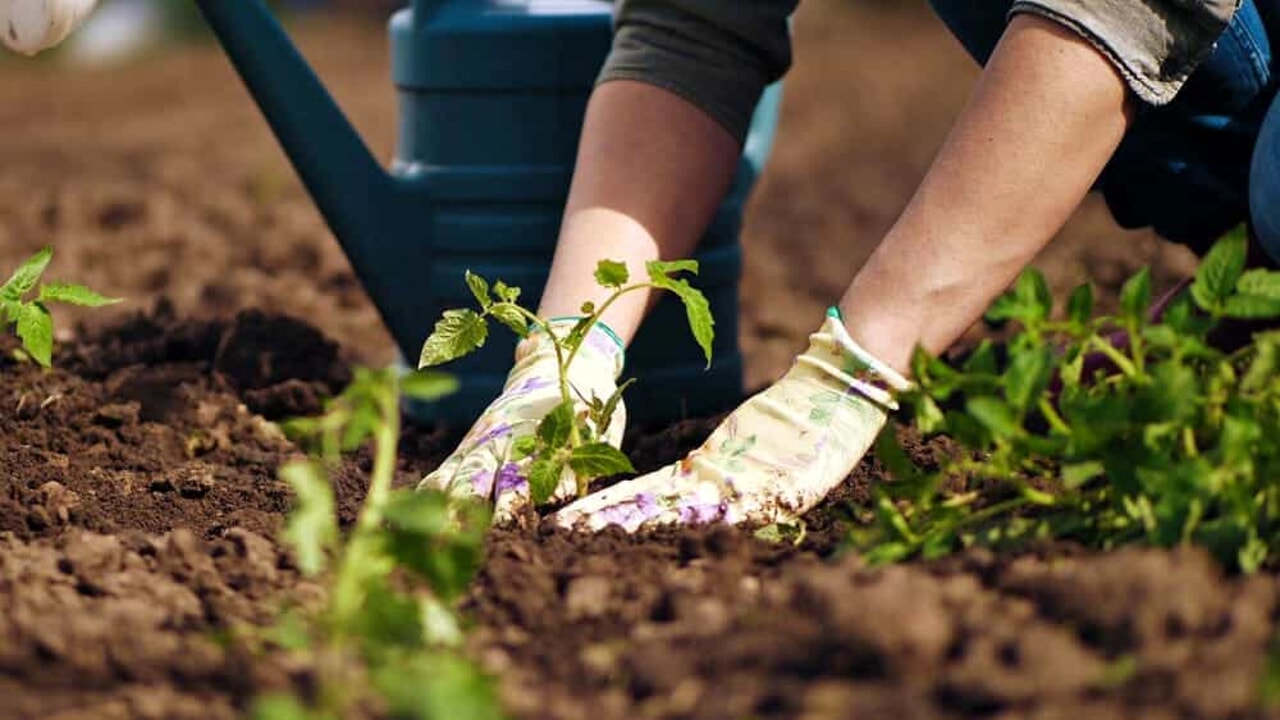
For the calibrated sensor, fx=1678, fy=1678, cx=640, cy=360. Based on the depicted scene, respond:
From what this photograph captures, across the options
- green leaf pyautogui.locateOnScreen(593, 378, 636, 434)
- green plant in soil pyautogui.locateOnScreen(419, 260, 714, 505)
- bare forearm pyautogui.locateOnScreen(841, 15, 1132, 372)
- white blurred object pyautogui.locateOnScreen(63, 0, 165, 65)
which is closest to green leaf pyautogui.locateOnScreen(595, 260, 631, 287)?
green plant in soil pyautogui.locateOnScreen(419, 260, 714, 505)

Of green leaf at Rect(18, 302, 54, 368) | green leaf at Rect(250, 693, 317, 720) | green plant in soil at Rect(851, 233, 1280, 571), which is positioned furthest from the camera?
green leaf at Rect(18, 302, 54, 368)

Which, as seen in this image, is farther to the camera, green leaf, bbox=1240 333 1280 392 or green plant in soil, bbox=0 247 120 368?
green plant in soil, bbox=0 247 120 368

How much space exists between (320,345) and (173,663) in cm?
120

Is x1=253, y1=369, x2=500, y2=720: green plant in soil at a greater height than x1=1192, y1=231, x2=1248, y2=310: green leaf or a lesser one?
lesser

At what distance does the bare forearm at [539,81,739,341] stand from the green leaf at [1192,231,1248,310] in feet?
2.26

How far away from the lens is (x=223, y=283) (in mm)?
3191

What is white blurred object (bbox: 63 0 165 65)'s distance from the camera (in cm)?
1103

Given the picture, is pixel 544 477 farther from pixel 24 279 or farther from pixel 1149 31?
pixel 1149 31

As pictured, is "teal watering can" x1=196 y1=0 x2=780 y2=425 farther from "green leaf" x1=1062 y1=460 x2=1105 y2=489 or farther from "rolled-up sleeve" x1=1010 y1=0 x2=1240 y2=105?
"green leaf" x1=1062 y1=460 x2=1105 y2=489

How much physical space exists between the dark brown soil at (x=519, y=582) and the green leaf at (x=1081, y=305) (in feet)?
0.59

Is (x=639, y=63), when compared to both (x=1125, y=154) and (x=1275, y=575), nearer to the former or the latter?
(x=1125, y=154)

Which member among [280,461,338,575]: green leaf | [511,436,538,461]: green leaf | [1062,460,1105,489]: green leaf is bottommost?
[511,436,538,461]: green leaf

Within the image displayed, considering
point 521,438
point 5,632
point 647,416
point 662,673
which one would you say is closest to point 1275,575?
point 662,673

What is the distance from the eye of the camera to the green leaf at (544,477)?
1506mm
